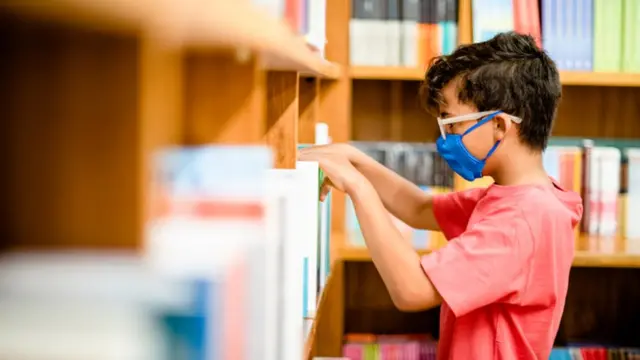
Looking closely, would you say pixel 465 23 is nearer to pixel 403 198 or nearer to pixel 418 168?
pixel 418 168

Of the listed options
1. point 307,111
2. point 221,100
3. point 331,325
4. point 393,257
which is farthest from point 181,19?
point 331,325

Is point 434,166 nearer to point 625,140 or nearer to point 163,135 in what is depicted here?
point 625,140

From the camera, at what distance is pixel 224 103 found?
2.83 feet

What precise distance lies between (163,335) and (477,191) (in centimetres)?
140

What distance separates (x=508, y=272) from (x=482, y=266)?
0.16 feet

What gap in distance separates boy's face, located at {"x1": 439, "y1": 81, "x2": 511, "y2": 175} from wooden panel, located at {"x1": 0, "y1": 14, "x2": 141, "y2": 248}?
3.57 feet

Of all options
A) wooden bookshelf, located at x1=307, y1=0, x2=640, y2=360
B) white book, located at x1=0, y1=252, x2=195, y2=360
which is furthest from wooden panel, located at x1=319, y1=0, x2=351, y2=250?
white book, located at x1=0, y1=252, x2=195, y2=360

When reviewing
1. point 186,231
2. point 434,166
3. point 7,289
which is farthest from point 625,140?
point 7,289

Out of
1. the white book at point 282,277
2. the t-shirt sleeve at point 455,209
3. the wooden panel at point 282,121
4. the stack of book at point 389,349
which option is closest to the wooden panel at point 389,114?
the stack of book at point 389,349

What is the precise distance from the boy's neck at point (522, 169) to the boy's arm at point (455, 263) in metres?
0.14

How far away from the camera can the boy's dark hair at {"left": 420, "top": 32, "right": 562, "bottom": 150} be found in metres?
1.56

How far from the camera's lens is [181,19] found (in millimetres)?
477

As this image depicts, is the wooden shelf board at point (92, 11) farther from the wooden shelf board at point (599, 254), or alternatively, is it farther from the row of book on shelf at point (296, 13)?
the wooden shelf board at point (599, 254)

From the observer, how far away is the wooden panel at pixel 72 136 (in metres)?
0.59
